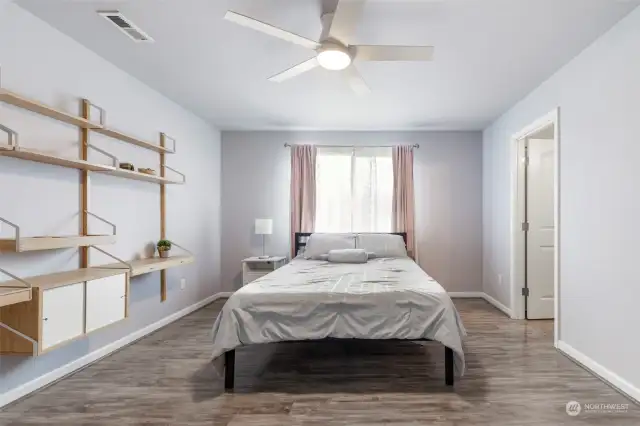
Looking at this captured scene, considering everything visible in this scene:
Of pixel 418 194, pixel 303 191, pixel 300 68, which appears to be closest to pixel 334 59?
pixel 300 68

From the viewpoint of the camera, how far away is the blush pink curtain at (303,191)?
5.92 m

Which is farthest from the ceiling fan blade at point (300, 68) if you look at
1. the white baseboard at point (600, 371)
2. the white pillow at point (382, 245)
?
the white baseboard at point (600, 371)

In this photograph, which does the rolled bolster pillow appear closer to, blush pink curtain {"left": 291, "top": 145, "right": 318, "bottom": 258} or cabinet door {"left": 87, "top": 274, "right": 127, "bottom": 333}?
blush pink curtain {"left": 291, "top": 145, "right": 318, "bottom": 258}

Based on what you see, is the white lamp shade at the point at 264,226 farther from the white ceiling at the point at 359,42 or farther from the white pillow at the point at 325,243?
the white ceiling at the point at 359,42

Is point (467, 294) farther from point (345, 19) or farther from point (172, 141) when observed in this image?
point (345, 19)

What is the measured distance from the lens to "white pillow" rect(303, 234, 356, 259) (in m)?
5.23

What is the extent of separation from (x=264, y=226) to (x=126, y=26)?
3273 millimetres

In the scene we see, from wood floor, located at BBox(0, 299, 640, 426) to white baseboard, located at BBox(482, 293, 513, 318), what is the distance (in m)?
1.00

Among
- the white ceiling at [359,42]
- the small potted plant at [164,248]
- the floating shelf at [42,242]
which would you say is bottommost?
the small potted plant at [164,248]

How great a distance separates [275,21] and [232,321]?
81.7 inches

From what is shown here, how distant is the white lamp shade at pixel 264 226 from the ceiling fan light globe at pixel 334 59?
10.3 feet

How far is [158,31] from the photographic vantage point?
2.89 metres

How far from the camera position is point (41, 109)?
2.54 metres

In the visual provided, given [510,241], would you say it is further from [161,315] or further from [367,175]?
[161,315]
